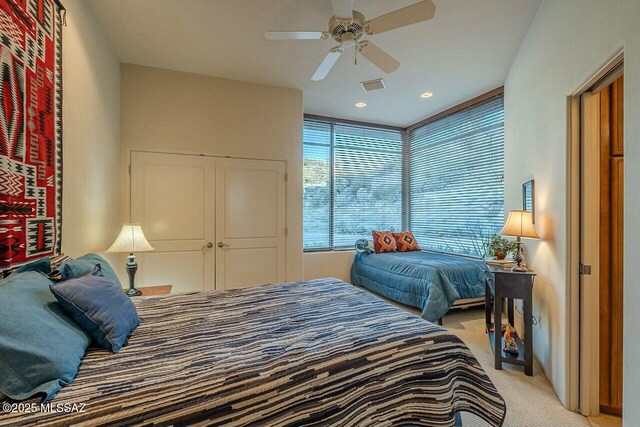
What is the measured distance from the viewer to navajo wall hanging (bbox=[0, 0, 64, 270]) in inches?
53.3

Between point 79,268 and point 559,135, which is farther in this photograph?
point 559,135

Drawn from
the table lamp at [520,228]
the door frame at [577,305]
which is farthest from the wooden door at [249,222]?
the door frame at [577,305]

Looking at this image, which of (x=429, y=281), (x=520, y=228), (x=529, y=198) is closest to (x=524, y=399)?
(x=520, y=228)

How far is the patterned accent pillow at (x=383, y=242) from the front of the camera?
16.0 feet

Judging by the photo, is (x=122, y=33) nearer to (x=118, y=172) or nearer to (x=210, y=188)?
(x=118, y=172)

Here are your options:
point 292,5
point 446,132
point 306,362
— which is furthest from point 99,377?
point 446,132

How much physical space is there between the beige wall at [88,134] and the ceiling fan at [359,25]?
4.59 ft

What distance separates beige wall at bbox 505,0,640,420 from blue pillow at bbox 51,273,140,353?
7.52ft

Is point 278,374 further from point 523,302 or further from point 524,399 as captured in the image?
point 523,302

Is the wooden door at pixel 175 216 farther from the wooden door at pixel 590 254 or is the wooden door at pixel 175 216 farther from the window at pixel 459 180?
the window at pixel 459 180

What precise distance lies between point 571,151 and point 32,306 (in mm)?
2991

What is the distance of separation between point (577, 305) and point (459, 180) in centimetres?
299

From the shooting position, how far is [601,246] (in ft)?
6.16

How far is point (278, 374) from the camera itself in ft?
3.78
